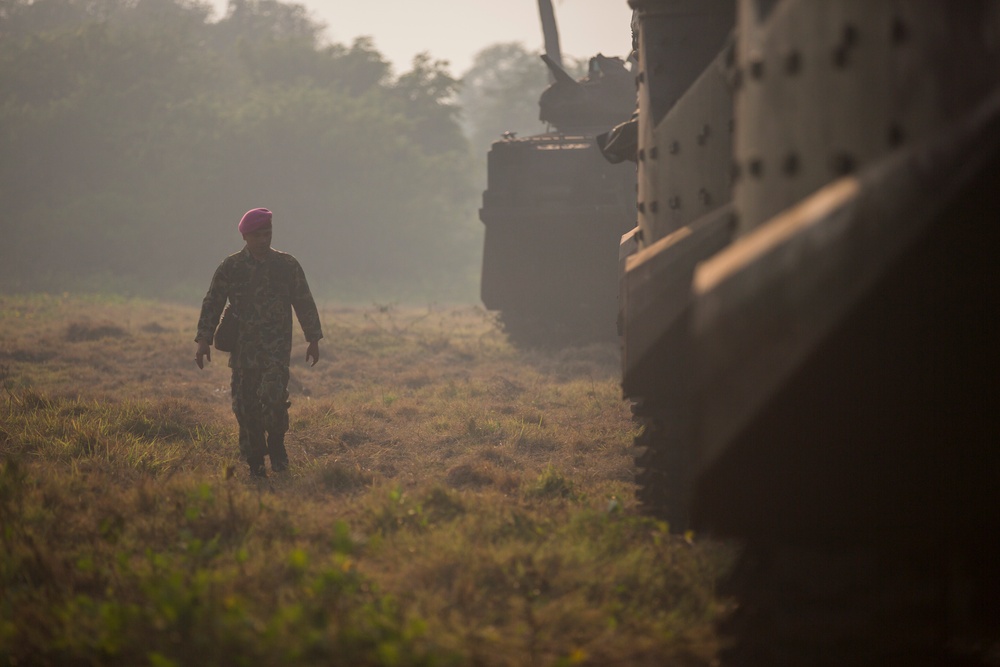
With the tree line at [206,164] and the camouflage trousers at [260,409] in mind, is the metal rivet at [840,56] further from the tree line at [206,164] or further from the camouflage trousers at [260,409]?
the tree line at [206,164]

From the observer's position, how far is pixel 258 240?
20.5ft

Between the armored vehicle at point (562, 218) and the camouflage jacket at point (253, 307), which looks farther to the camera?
the armored vehicle at point (562, 218)

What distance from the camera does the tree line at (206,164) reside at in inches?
1034

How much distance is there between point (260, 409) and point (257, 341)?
1.40ft

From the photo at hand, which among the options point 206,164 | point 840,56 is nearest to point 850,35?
point 840,56

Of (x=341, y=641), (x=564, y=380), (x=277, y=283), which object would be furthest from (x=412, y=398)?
(x=341, y=641)

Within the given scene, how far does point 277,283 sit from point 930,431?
460 centimetres

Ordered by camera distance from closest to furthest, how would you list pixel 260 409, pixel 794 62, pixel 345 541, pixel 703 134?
pixel 794 62 < pixel 345 541 < pixel 703 134 < pixel 260 409

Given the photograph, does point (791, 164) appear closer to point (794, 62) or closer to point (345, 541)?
point (794, 62)

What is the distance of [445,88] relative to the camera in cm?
3925

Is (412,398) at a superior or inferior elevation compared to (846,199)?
inferior

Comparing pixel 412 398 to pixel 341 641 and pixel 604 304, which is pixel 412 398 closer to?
pixel 604 304

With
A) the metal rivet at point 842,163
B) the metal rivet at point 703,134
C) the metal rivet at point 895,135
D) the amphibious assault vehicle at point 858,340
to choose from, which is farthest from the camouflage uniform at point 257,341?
the metal rivet at point 895,135

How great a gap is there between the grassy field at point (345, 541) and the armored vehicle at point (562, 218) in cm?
322
